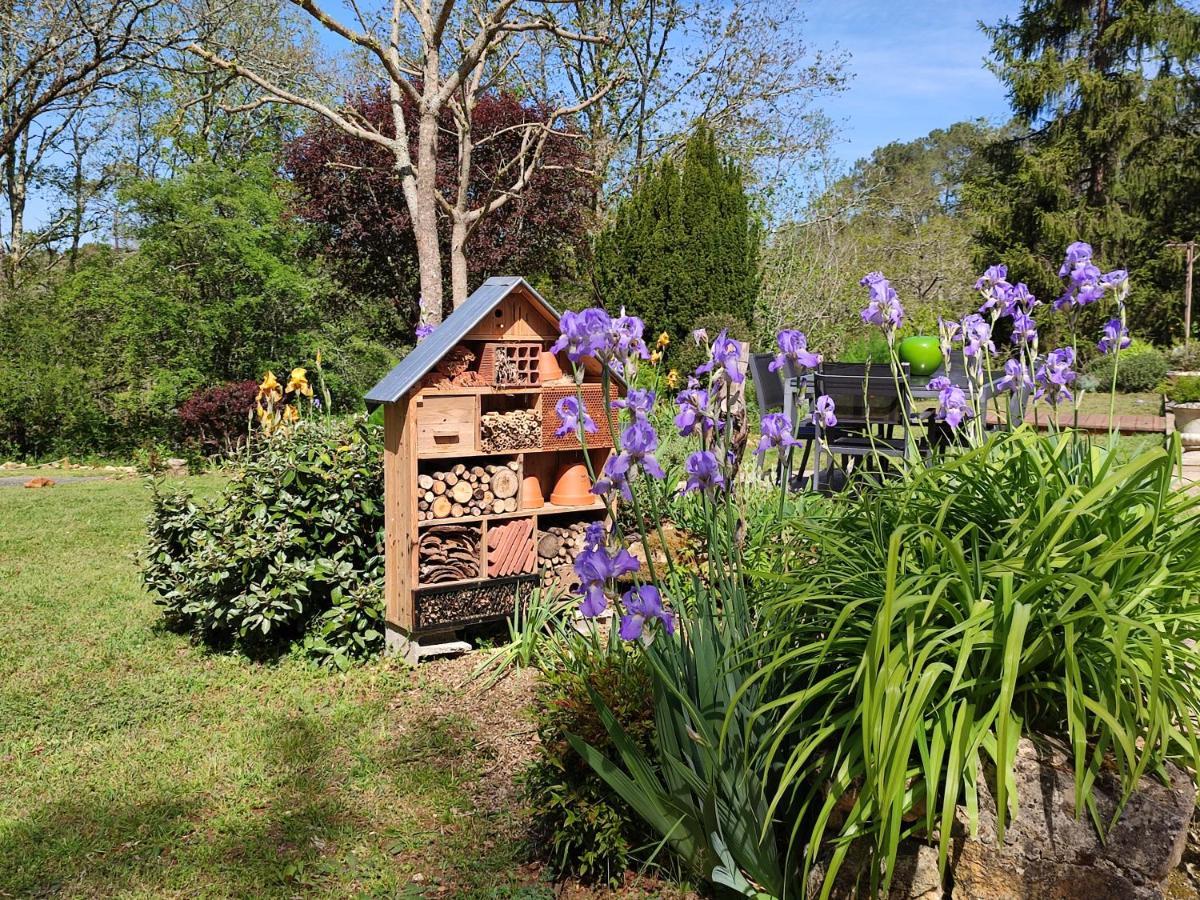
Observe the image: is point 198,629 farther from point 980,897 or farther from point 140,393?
point 140,393

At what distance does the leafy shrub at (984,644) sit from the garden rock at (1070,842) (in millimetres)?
61

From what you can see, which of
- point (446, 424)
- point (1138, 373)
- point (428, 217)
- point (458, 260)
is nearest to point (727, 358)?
point (446, 424)

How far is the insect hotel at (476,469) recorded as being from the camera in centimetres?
394

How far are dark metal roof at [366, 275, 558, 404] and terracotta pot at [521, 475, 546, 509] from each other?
784 mm

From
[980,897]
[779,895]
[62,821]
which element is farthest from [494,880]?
[62,821]

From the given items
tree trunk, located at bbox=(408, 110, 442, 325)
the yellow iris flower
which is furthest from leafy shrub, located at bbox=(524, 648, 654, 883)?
tree trunk, located at bbox=(408, 110, 442, 325)

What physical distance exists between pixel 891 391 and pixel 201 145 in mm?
9977

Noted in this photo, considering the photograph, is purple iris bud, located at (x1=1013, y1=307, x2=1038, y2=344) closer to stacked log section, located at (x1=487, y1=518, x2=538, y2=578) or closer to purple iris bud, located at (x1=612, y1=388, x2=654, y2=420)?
purple iris bud, located at (x1=612, y1=388, x2=654, y2=420)

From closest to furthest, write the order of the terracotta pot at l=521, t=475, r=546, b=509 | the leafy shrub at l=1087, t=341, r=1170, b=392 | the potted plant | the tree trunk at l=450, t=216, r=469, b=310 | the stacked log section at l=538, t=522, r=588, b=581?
the terracotta pot at l=521, t=475, r=546, b=509 < the stacked log section at l=538, t=522, r=588, b=581 < the tree trunk at l=450, t=216, r=469, b=310 < the potted plant < the leafy shrub at l=1087, t=341, r=1170, b=392

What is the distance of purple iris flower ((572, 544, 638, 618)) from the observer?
6.68 ft

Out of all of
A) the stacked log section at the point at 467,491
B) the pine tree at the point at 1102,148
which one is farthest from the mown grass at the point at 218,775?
the pine tree at the point at 1102,148

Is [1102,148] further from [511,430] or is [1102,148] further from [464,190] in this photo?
[511,430]

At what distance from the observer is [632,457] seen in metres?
2.04

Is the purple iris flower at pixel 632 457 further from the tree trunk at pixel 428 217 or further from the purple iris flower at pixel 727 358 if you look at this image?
the tree trunk at pixel 428 217
